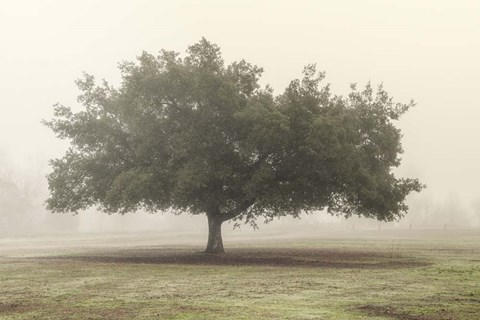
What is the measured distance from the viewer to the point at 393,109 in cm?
5469

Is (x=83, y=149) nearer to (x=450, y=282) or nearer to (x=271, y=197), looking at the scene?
(x=271, y=197)

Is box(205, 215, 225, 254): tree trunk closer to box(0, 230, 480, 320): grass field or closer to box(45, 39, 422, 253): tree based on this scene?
box(45, 39, 422, 253): tree

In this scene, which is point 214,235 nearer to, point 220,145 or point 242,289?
point 220,145

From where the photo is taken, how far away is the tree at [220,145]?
47.4m

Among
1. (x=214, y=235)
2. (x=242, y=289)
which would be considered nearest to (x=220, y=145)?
(x=214, y=235)

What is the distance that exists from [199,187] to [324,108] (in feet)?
41.3

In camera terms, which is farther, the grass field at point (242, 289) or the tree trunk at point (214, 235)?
the tree trunk at point (214, 235)

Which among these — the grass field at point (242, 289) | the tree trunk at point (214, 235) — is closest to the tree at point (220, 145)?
the tree trunk at point (214, 235)

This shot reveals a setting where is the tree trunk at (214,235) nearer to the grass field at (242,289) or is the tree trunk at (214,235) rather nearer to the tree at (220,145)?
the tree at (220,145)

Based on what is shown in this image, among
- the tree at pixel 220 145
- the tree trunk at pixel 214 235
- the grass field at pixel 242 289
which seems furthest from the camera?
the tree trunk at pixel 214 235

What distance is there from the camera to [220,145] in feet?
163

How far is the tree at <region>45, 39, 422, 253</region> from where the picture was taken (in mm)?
47438

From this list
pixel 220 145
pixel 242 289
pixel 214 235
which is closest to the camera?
pixel 242 289

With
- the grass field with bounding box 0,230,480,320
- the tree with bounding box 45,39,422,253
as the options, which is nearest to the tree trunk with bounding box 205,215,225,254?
the tree with bounding box 45,39,422,253
